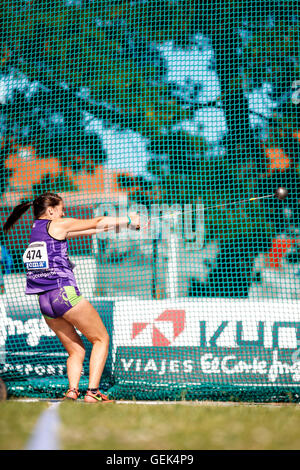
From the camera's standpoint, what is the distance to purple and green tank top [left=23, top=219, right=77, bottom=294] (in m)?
4.24

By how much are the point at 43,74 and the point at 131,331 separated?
6158 mm

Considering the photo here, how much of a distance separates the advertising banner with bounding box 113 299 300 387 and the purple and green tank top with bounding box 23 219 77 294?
4.58 ft

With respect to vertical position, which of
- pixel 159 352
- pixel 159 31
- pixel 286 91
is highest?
pixel 159 31

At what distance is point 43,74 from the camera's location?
386 inches

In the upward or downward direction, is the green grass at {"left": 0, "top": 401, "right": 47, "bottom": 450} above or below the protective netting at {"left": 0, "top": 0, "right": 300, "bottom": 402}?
below

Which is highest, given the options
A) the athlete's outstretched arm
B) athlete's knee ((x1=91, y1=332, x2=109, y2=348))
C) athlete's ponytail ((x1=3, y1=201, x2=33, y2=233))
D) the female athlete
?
athlete's ponytail ((x1=3, y1=201, x2=33, y2=233))

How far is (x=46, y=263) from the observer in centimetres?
423

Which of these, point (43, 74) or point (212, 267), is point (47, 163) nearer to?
point (43, 74)

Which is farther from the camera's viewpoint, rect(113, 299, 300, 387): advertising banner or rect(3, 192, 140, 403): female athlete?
rect(113, 299, 300, 387): advertising banner

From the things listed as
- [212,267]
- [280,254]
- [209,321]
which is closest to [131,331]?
[209,321]

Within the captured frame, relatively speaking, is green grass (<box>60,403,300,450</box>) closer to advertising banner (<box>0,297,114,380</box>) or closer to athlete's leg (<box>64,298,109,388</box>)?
athlete's leg (<box>64,298,109,388</box>)

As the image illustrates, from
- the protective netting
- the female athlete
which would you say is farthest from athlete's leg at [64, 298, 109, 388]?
the protective netting

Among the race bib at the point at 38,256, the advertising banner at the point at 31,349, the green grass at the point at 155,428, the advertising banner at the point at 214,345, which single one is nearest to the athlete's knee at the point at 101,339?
the race bib at the point at 38,256

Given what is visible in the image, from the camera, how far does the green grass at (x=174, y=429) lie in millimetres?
2457
